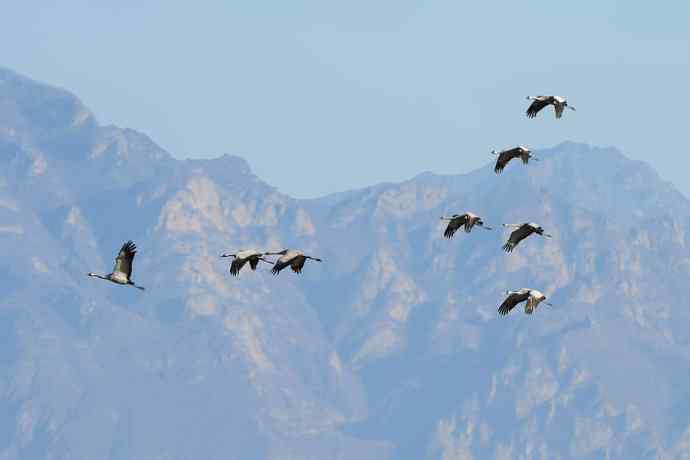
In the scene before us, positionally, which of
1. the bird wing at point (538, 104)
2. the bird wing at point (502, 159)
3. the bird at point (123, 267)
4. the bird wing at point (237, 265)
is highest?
the bird wing at point (538, 104)

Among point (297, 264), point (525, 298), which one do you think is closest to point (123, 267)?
point (297, 264)

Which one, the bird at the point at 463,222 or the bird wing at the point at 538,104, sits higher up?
the bird wing at the point at 538,104

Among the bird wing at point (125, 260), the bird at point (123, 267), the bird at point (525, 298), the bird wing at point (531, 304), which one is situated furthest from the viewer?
the bird wing at point (125, 260)

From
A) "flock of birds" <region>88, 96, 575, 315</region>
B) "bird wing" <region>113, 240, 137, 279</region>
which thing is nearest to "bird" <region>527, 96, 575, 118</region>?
"flock of birds" <region>88, 96, 575, 315</region>

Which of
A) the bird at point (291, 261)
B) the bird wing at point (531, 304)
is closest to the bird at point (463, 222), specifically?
the bird wing at point (531, 304)

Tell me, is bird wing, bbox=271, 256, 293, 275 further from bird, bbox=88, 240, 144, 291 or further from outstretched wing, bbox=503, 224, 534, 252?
outstretched wing, bbox=503, 224, 534, 252

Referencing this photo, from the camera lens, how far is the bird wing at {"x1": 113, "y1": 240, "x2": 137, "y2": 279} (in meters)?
86.4

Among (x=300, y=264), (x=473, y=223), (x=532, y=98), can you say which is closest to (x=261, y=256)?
(x=300, y=264)

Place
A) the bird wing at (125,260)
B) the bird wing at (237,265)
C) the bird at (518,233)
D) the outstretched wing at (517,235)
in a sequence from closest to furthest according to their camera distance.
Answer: the bird wing at (237,265) < the bird at (518,233) < the outstretched wing at (517,235) < the bird wing at (125,260)

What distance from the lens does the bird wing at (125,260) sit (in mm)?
86375

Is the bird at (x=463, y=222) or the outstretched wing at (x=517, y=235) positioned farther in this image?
the bird at (x=463, y=222)

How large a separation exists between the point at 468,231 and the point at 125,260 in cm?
1740

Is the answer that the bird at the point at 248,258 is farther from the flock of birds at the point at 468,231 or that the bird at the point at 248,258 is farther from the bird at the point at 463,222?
the bird at the point at 463,222

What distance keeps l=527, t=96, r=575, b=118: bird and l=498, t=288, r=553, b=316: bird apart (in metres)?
10.2
